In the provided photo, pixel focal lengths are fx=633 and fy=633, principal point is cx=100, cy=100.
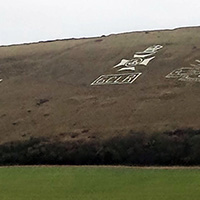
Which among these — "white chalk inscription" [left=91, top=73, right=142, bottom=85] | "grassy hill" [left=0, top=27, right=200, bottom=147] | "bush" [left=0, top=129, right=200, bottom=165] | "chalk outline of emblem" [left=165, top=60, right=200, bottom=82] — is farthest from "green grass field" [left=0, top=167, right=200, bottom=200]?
"white chalk inscription" [left=91, top=73, right=142, bottom=85]

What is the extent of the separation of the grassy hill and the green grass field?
5.71m

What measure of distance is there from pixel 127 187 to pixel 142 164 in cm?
797

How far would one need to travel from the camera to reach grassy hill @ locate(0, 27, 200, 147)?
33.5m

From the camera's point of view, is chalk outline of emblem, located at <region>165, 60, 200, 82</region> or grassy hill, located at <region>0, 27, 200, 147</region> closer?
grassy hill, located at <region>0, 27, 200, 147</region>

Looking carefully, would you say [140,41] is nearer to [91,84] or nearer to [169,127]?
[91,84]

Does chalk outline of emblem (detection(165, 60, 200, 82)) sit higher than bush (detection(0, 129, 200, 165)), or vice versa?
chalk outline of emblem (detection(165, 60, 200, 82))

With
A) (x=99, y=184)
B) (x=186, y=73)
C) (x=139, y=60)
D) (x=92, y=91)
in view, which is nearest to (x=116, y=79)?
(x=92, y=91)

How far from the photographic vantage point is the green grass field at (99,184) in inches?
746

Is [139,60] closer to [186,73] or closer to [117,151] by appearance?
[186,73]

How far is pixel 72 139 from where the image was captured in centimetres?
3244

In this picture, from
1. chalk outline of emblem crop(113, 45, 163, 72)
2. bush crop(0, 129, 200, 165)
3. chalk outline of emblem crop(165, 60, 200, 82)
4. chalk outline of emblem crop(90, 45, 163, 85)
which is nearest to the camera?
bush crop(0, 129, 200, 165)

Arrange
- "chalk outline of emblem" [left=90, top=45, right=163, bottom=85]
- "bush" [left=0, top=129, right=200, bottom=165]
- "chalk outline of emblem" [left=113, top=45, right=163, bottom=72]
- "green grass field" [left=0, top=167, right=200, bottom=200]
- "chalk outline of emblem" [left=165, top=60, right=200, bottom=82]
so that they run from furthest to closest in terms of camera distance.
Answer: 1. "chalk outline of emblem" [left=113, top=45, right=163, bottom=72]
2. "chalk outline of emblem" [left=90, top=45, right=163, bottom=85]
3. "chalk outline of emblem" [left=165, top=60, right=200, bottom=82]
4. "bush" [left=0, top=129, right=200, bottom=165]
5. "green grass field" [left=0, top=167, right=200, bottom=200]

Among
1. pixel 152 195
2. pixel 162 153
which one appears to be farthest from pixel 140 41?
pixel 152 195

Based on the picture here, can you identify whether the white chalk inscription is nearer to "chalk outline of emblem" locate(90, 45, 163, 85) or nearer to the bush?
"chalk outline of emblem" locate(90, 45, 163, 85)
